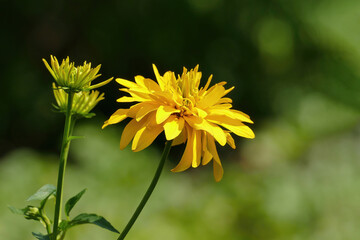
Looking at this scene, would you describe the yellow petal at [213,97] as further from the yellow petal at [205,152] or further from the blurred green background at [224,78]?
the blurred green background at [224,78]

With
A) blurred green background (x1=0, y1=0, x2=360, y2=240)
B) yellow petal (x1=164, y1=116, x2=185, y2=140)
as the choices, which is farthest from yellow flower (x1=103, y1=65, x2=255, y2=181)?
blurred green background (x1=0, y1=0, x2=360, y2=240)

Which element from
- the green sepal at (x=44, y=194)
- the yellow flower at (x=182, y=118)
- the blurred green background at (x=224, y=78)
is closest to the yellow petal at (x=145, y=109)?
the yellow flower at (x=182, y=118)

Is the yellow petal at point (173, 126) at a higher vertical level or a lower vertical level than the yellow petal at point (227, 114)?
lower

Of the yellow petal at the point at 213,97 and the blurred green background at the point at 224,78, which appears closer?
the yellow petal at the point at 213,97

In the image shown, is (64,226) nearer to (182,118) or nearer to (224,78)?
(182,118)

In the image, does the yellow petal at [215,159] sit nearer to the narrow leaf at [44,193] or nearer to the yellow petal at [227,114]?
the yellow petal at [227,114]

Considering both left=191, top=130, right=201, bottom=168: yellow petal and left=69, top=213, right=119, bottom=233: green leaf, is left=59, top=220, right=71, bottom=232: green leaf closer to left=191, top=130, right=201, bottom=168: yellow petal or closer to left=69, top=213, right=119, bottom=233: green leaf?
left=69, top=213, right=119, bottom=233: green leaf

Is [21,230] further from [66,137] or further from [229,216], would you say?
[66,137]

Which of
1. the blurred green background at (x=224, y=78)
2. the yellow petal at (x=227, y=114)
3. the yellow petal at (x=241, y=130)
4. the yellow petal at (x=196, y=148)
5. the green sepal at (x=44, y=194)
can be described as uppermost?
the blurred green background at (x=224, y=78)
